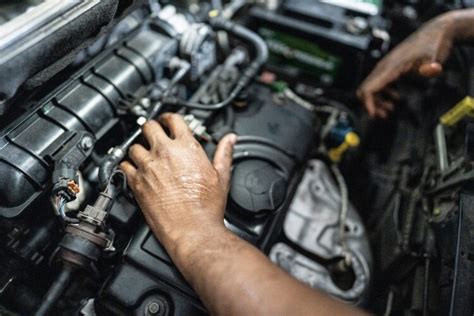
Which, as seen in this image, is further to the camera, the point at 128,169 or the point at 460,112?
the point at 460,112

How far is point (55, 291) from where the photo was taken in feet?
3.04

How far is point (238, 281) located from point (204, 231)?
0.17 meters

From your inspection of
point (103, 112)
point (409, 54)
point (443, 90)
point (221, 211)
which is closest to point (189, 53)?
point (103, 112)

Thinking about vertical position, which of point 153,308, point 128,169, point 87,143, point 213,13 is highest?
point 213,13

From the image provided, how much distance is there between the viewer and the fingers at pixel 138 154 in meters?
1.08

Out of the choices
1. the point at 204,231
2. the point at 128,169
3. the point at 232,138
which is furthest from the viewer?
the point at 232,138

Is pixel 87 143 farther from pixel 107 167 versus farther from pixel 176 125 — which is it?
pixel 176 125

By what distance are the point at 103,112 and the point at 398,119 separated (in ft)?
4.87

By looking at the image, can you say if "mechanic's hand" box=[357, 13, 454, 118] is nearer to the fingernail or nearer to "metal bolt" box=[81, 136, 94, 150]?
the fingernail

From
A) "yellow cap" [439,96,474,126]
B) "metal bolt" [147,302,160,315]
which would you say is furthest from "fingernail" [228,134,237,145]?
"yellow cap" [439,96,474,126]

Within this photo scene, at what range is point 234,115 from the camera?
140 centimetres

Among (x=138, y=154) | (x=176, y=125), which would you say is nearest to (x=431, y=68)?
(x=176, y=125)

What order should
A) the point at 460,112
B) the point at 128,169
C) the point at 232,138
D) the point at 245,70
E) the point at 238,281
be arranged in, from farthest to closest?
1. the point at 245,70
2. the point at 460,112
3. the point at 232,138
4. the point at 128,169
5. the point at 238,281

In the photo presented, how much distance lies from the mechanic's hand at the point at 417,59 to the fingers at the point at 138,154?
1.01 meters
